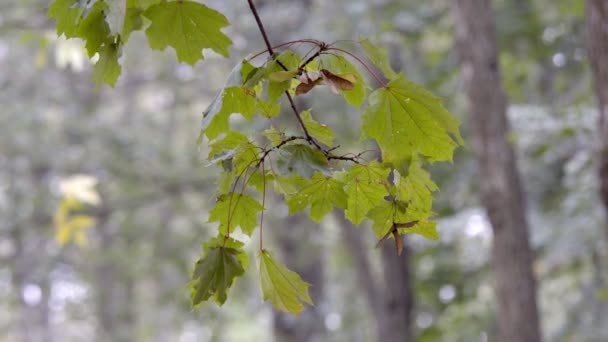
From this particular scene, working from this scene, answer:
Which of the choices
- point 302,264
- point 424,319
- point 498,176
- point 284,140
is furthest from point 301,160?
point 424,319

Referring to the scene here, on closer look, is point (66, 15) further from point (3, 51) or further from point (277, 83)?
point (3, 51)

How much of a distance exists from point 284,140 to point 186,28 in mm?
338

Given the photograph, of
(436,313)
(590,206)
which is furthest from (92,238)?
(590,206)

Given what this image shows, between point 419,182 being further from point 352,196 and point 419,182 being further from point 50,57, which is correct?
point 50,57

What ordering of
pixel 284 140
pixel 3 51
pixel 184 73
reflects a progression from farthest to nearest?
pixel 3 51, pixel 184 73, pixel 284 140

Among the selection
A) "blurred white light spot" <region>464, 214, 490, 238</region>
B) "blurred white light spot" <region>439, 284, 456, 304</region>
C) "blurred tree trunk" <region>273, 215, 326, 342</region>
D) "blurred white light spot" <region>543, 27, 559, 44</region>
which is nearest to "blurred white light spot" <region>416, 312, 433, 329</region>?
"blurred white light spot" <region>439, 284, 456, 304</region>

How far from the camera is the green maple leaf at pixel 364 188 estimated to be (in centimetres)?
152

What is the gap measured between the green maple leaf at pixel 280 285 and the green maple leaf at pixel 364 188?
181 mm

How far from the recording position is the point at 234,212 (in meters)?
1.62

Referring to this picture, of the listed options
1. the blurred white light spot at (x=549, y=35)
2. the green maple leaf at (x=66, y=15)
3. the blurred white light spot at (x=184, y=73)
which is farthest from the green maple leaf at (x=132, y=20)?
the blurred white light spot at (x=184, y=73)

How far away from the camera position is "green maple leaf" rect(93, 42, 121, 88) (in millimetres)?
1553

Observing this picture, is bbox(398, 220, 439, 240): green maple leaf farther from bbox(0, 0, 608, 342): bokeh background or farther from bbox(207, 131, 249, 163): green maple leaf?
bbox(0, 0, 608, 342): bokeh background

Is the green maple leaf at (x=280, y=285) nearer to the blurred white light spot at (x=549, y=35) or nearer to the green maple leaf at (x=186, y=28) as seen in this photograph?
the green maple leaf at (x=186, y=28)

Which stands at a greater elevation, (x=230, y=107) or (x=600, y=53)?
(x=600, y=53)
